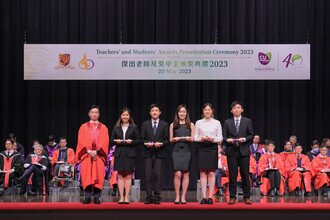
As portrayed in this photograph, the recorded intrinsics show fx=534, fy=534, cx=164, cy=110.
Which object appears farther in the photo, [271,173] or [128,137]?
[271,173]

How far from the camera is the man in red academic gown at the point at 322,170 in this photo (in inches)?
436

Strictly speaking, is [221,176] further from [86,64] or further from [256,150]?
[86,64]

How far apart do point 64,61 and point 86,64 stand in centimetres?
50

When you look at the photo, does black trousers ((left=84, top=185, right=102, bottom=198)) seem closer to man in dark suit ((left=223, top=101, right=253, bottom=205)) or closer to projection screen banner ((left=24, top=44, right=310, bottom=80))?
man in dark suit ((left=223, top=101, right=253, bottom=205))

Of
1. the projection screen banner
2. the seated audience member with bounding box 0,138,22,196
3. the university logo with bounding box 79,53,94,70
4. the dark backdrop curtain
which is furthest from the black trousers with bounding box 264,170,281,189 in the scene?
the seated audience member with bounding box 0,138,22,196

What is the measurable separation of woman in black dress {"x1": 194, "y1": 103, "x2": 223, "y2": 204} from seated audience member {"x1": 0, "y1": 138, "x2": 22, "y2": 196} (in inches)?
186

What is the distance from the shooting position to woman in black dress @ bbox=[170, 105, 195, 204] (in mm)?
7758

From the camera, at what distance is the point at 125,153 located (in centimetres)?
782
